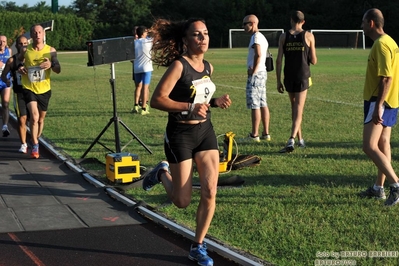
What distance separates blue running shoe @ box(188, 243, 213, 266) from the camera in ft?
18.0

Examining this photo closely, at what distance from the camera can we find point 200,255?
18.2ft

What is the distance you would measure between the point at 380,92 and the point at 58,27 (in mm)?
65640

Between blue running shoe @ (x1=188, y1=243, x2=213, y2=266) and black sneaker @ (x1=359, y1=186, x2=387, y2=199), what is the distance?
8.61ft

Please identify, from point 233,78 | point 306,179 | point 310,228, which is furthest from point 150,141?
point 233,78

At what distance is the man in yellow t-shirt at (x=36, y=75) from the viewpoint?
10.5 m

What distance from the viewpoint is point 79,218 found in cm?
713

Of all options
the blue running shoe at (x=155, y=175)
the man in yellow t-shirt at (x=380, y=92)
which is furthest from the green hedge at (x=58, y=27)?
the man in yellow t-shirt at (x=380, y=92)

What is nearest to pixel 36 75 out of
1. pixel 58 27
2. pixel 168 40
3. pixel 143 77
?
pixel 168 40

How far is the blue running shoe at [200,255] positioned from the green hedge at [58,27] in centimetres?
6317

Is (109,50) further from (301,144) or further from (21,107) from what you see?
(301,144)

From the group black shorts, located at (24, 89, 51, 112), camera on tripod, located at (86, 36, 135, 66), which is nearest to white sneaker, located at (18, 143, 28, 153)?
black shorts, located at (24, 89, 51, 112)

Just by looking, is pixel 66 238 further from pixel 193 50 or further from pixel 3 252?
pixel 193 50

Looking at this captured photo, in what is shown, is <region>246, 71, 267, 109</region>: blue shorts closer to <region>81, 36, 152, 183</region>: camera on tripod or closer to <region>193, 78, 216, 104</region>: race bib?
<region>81, 36, 152, 183</region>: camera on tripod

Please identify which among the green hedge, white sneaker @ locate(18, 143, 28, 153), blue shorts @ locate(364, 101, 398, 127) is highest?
blue shorts @ locate(364, 101, 398, 127)
